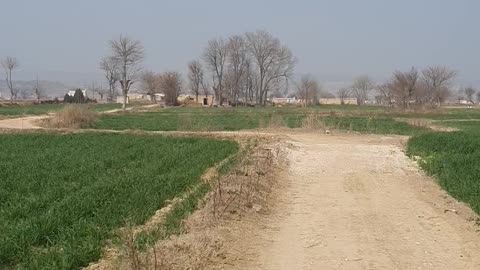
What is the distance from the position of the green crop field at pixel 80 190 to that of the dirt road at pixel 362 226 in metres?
2.20

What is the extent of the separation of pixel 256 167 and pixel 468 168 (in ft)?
20.6

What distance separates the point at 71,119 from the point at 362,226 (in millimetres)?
31071

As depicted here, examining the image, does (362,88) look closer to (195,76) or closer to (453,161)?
(195,76)

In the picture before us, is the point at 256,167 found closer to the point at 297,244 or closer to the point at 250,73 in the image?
the point at 297,244

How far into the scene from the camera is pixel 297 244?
25.7 ft

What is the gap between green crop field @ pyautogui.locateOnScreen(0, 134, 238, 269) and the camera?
6.93 meters

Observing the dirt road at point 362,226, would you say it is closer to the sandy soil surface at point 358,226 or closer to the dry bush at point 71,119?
the sandy soil surface at point 358,226

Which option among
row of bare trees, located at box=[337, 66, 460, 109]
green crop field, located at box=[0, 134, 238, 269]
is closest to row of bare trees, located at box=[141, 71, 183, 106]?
row of bare trees, located at box=[337, 66, 460, 109]

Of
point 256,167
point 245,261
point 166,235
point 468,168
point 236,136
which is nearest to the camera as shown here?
point 245,261

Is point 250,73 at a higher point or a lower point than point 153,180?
higher

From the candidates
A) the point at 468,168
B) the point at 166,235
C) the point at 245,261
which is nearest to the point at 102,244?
the point at 166,235

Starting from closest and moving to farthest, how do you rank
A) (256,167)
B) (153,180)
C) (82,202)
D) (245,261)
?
(245,261) < (82,202) < (153,180) < (256,167)

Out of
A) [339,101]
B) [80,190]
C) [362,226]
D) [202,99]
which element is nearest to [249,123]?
[80,190]

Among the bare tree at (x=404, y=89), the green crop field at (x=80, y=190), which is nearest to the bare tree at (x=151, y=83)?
the bare tree at (x=404, y=89)
